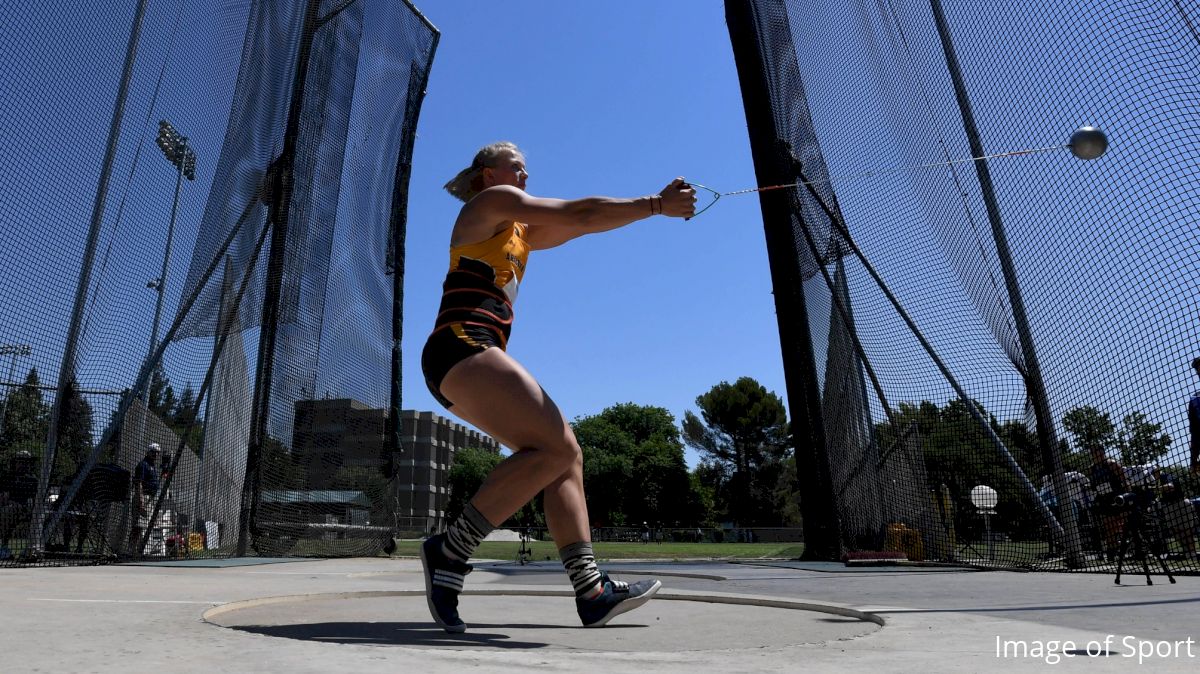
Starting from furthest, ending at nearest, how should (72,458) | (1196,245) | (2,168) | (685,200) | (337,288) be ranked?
(337,288) → (72,458) → (2,168) → (1196,245) → (685,200)

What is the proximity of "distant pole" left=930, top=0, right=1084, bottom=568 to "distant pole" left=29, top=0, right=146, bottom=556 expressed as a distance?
5337 millimetres

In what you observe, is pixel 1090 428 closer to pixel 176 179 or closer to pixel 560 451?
pixel 560 451

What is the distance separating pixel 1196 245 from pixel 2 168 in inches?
258

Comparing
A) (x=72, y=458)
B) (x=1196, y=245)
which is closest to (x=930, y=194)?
(x=1196, y=245)

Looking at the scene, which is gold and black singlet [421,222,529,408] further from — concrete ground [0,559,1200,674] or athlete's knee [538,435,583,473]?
concrete ground [0,559,1200,674]

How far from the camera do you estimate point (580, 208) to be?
102 inches

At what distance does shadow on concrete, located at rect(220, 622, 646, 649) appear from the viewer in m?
2.07

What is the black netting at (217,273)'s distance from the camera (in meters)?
6.13

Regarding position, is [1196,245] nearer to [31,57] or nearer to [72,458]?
[31,57]

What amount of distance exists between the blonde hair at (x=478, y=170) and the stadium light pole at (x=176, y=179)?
4561 millimetres

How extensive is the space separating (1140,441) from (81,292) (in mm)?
6495

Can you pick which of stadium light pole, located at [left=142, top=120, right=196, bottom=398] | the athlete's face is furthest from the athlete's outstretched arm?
stadium light pole, located at [left=142, top=120, right=196, bottom=398]

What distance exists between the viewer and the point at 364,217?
893 cm

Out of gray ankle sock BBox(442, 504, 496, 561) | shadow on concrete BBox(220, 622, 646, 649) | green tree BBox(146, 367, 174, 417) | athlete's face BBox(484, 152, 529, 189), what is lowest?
shadow on concrete BBox(220, 622, 646, 649)
